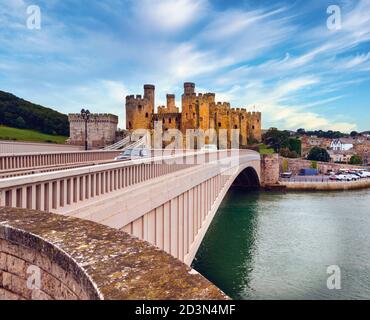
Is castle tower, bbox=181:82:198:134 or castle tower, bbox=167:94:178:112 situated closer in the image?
castle tower, bbox=181:82:198:134

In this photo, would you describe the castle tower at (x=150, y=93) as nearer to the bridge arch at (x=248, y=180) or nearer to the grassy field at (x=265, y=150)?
the grassy field at (x=265, y=150)

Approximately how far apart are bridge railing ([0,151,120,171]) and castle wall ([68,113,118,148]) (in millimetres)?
40429

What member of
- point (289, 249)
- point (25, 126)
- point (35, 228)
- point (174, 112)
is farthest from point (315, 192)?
point (25, 126)

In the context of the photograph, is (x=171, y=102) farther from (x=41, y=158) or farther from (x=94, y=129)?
(x=41, y=158)

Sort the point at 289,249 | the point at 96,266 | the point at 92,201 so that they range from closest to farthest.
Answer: the point at 96,266
the point at 92,201
the point at 289,249

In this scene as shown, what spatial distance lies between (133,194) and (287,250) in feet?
52.8

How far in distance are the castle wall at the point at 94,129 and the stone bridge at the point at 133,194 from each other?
1633 inches

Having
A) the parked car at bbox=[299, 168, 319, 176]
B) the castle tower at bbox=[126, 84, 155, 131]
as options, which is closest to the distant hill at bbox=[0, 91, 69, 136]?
the castle tower at bbox=[126, 84, 155, 131]

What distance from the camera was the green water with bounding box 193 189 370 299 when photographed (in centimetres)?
1608

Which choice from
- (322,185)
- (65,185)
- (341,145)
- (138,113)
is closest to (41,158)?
(65,185)

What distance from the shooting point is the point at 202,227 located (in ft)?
52.3

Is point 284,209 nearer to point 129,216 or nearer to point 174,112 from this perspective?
point 129,216

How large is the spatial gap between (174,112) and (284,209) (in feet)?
139

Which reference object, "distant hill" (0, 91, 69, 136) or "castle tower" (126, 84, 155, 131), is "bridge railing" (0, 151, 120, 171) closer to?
"castle tower" (126, 84, 155, 131)
